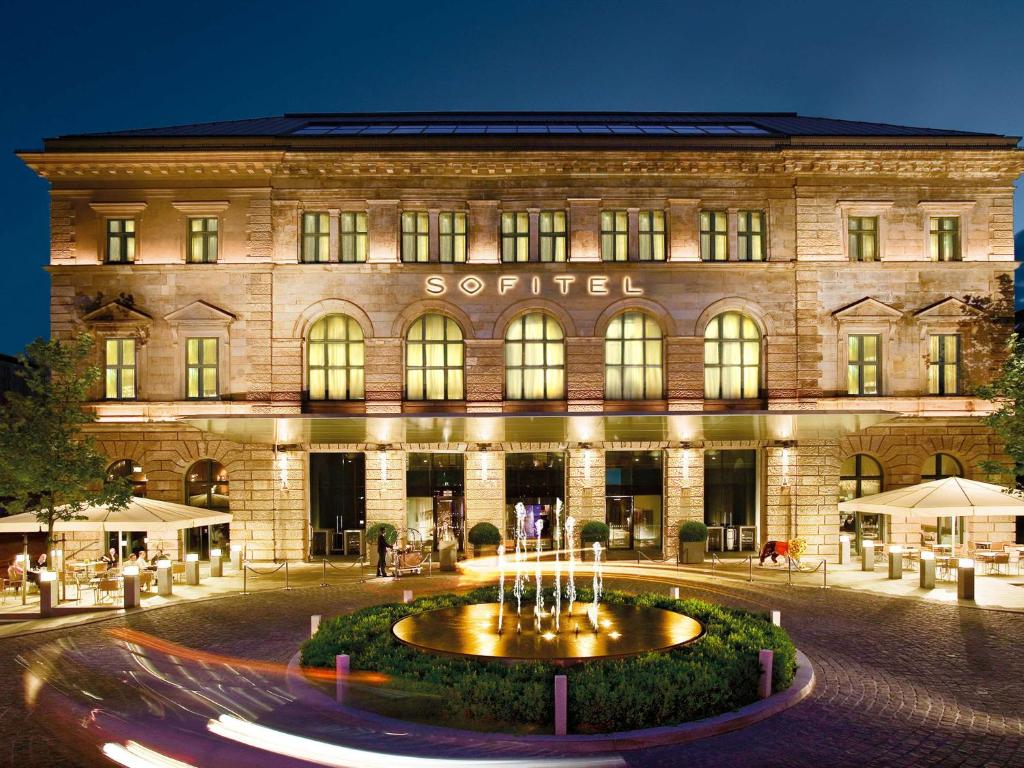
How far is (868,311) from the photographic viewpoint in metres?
30.8

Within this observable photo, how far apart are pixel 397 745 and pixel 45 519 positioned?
668 inches

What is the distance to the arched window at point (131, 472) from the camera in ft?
99.8

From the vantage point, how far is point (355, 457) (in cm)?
3112

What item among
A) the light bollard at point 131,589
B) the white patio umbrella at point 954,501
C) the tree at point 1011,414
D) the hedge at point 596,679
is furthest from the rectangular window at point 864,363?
the light bollard at point 131,589

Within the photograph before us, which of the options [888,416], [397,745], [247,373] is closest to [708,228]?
[888,416]

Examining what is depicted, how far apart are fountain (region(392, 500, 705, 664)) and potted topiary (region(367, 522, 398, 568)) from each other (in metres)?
10.8

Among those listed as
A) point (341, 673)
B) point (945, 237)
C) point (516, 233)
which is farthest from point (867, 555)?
point (341, 673)

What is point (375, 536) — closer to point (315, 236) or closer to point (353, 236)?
point (353, 236)

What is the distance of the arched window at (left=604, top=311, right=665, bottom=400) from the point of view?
103 feet

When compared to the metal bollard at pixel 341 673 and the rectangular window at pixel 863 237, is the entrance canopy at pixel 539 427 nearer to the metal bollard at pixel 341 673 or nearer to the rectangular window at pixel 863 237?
the rectangular window at pixel 863 237

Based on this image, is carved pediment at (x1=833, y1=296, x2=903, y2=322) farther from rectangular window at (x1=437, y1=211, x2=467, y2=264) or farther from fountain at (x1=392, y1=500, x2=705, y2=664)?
fountain at (x1=392, y1=500, x2=705, y2=664)

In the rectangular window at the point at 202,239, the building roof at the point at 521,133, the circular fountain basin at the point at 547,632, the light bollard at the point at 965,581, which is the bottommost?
the light bollard at the point at 965,581

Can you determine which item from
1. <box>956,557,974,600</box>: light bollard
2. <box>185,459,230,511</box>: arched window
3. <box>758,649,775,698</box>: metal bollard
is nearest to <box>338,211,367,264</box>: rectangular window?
<box>185,459,230,511</box>: arched window

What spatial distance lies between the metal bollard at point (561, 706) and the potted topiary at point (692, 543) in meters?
18.4
